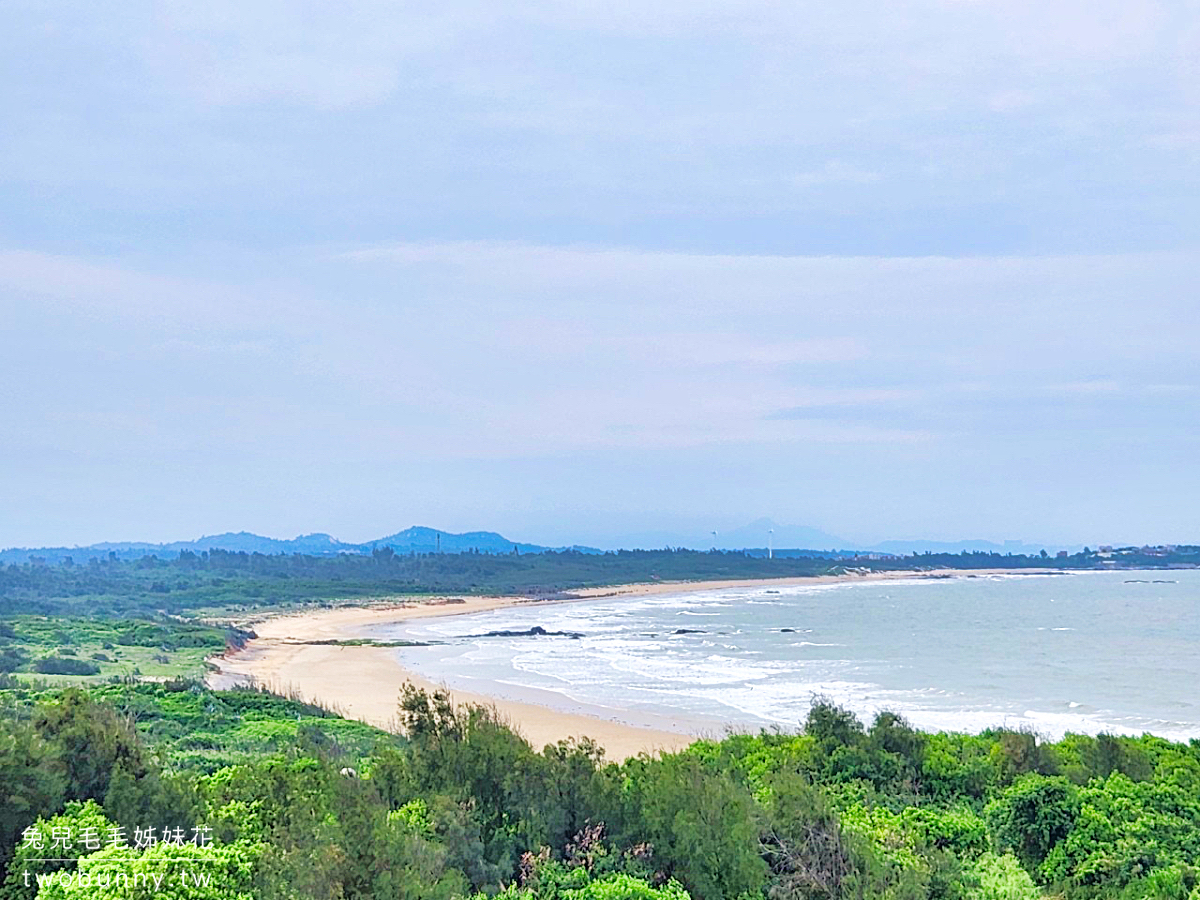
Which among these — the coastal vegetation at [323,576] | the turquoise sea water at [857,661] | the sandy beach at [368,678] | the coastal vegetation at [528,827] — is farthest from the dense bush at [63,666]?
the coastal vegetation at [323,576]

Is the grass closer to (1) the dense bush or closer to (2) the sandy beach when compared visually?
(1) the dense bush

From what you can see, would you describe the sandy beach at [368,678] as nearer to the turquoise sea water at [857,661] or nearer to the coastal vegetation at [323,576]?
the turquoise sea water at [857,661]

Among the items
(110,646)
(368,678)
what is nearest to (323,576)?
(110,646)

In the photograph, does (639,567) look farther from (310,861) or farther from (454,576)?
(310,861)

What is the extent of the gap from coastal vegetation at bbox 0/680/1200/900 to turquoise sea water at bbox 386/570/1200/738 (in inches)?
513

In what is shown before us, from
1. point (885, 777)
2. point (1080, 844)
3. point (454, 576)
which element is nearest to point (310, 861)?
point (1080, 844)

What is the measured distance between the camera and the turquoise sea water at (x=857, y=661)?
36.5m

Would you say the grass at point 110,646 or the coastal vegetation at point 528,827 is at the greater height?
the coastal vegetation at point 528,827

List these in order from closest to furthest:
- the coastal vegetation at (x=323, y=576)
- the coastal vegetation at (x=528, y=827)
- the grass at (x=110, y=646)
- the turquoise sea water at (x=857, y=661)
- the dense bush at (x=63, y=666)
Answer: the coastal vegetation at (x=528, y=827), the turquoise sea water at (x=857, y=661), the dense bush at (x=63, y=666), the grass at (x=110, y=646), the coastal vegetation at (x=323, y=576)

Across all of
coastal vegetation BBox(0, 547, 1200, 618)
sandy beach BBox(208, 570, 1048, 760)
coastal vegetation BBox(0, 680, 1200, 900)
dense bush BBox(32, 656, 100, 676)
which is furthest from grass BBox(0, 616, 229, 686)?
coastal vegetation BBox(0, 680, 1200, 900)

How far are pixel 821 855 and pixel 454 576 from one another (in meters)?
133

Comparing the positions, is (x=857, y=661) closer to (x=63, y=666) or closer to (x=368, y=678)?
(x=368, y=678)

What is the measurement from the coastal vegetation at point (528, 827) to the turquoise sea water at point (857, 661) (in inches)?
513

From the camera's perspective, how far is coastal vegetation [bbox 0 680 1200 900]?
8.96 metres
